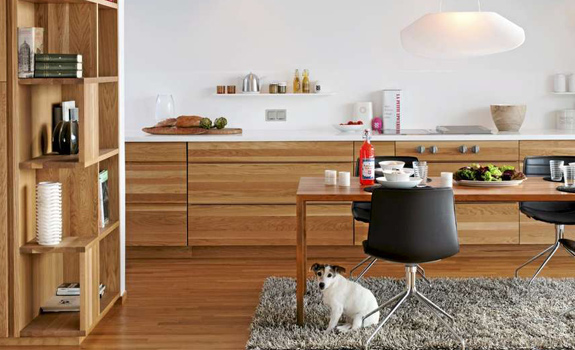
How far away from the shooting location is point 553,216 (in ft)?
16.0

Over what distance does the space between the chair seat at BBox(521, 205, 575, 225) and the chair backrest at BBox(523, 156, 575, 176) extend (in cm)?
23

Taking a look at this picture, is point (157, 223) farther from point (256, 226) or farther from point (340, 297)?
point (340, 297)

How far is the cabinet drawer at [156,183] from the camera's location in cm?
579

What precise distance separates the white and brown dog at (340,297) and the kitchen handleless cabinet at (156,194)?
79.8 inches

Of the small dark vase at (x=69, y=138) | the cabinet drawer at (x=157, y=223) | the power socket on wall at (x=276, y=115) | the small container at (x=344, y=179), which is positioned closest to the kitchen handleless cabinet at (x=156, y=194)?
the cabinet drawer at (x=157, y=223)

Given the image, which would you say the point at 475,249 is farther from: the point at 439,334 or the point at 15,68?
the point at 15,68

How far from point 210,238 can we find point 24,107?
7.41ft

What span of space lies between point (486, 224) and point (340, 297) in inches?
84.3

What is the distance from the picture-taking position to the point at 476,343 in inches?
151

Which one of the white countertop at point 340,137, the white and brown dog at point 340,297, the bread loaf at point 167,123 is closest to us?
the white and brown dog at point 340,297

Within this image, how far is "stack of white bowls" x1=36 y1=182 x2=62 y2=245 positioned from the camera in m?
3.84

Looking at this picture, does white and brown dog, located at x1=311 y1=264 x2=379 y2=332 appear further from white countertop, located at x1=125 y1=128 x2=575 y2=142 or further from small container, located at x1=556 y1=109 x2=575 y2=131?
small container, located at x1=556 y1=109 x2=575 y2=131

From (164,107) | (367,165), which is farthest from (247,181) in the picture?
(367,165)

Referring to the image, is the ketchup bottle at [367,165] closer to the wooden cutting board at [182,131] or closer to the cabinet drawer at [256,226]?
the cabinet drawer at [256,226]
